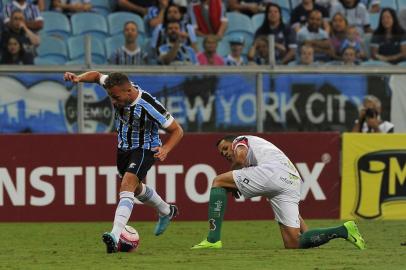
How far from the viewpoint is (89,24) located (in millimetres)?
18125

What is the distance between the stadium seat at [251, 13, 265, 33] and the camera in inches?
730

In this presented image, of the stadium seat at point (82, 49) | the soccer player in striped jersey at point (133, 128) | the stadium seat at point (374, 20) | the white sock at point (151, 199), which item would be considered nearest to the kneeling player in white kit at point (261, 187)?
the soccer player in striped jersey at point (133, 128)

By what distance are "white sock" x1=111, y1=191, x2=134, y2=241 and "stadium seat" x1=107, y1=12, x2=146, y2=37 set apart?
7418 millimetres

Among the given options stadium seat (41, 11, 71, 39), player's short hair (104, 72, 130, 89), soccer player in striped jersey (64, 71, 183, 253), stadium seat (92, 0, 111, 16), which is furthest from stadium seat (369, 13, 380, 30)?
player's short hair (104, 72, 130, 89)

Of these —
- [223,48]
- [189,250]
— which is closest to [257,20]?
[223,48]

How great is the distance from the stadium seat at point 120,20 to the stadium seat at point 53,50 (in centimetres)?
135

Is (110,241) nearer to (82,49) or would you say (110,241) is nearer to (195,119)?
(195,119)

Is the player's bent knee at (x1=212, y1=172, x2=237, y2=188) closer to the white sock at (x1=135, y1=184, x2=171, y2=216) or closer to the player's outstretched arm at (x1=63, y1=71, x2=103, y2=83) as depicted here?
the white sock at (x1=135, y1=184, x2=171, y2=216)

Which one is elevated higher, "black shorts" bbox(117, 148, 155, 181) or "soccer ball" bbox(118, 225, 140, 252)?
"black shorts" bbox(117, 148, 155, 181)

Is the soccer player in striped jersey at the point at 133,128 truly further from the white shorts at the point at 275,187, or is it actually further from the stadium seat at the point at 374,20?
the stadium seat at the point at 374,20

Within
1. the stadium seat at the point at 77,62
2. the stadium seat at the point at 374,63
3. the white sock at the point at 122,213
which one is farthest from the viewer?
the stadium seat at the point at 374,63

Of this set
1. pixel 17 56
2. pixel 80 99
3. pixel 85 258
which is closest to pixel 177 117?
pixel 80 99

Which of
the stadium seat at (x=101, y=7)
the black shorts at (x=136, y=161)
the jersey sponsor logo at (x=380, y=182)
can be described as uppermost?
the stadium seat at (x=101, y=7)

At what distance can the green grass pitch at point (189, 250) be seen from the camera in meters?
9.29
